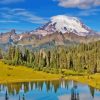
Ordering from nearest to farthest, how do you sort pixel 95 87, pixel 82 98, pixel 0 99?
pixel 0 99 < pixel 82 98 < pixel 95 87

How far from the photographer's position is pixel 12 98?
13650 centimetres

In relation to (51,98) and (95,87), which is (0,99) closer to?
(51,98)

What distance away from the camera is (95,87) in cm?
18562

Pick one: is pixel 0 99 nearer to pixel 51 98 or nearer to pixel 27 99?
pixel 27 99

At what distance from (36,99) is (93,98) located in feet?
81.5

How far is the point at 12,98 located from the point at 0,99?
722 cm

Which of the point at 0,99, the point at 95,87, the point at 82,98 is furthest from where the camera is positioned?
the point at 95,87

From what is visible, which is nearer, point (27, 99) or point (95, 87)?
point (27, 99)

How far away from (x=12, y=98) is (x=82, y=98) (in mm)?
30116

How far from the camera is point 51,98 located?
14325 centimetres

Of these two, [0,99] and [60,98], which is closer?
[0,99]

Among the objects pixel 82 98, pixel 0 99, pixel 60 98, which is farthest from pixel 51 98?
pixel 0 99

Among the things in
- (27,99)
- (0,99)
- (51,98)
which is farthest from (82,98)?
(0,99)

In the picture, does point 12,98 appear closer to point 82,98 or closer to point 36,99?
point 36,99
